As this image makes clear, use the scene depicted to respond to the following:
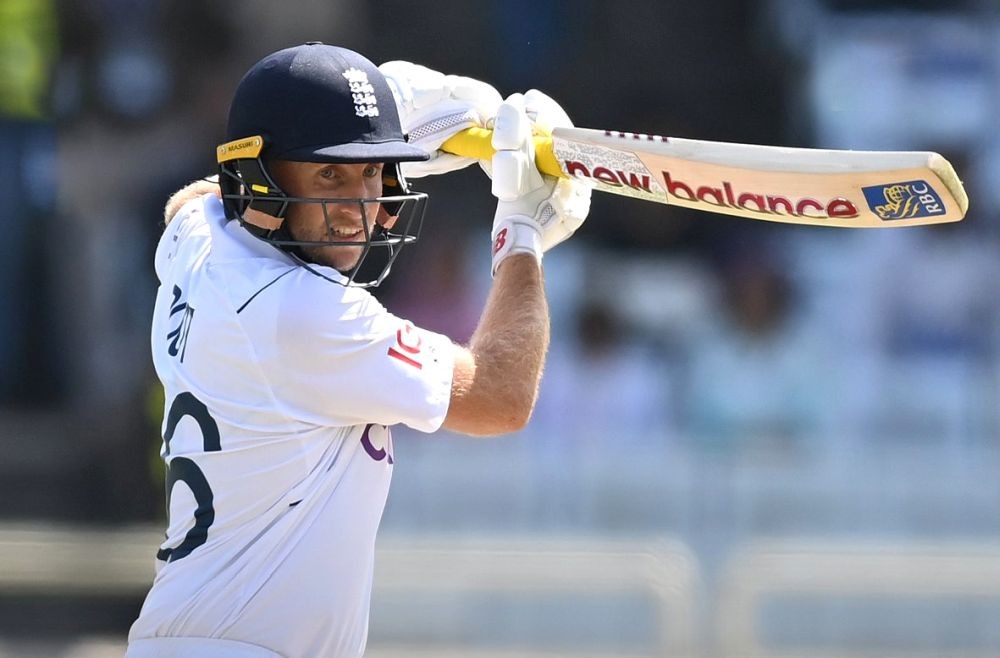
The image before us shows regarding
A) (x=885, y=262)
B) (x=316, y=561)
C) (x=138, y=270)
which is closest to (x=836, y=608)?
(x=885, y=262)

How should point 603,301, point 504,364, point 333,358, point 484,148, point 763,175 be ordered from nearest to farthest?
1. point 333,358
2. point 504,364
3. point 763,175
4. point 484,148
5. point 603,301

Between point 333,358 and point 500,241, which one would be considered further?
point 500,241

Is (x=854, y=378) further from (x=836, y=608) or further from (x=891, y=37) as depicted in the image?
(x=891, y=37)

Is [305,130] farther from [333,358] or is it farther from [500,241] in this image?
[500,241]

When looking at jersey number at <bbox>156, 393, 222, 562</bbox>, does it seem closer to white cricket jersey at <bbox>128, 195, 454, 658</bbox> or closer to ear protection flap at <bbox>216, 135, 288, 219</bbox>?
white cricket jersey at <bbox>128, 195, 454, 658</bbox>

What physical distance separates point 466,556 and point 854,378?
5.48 feet

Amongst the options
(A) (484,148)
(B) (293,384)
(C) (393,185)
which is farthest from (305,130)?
(A) (484,148)

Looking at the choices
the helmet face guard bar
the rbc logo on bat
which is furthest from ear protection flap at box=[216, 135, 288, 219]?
the rbc logo on bat

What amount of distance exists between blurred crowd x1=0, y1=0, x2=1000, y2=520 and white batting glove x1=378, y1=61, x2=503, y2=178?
8.87 ft

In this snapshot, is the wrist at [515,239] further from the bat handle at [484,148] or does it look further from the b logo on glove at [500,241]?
the bat handle at [484,148]

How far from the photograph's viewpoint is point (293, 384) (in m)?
2.26

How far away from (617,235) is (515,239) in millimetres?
3225

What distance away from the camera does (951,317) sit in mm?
5848

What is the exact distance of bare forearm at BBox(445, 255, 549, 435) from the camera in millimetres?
2420
